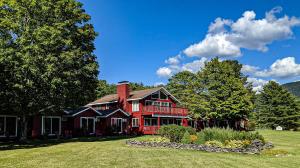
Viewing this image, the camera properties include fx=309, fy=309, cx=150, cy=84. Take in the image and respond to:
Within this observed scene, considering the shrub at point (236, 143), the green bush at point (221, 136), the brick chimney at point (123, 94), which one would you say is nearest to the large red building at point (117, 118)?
the brick chimney at point (123, 94)

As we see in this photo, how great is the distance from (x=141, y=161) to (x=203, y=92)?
3070cm

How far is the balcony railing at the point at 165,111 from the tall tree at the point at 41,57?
49.2ft

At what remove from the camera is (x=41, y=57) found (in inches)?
895

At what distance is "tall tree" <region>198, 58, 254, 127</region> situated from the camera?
4025 cm

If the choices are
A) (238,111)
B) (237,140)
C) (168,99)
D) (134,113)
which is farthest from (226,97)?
(237,140)

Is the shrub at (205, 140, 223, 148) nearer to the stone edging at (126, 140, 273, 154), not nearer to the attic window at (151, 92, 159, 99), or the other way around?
the stone edging at (126, 140, 273, 154)

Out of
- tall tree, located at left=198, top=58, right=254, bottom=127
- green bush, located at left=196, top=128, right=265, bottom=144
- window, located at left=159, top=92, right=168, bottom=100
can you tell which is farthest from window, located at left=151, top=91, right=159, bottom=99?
green bush, located at left=196, top=128, right=265, bottom=144

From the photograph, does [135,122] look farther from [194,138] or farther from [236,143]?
[236,143]

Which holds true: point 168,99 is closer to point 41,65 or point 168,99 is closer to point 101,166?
point 41,65

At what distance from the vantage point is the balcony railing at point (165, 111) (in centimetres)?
4162

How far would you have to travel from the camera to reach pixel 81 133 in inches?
1379

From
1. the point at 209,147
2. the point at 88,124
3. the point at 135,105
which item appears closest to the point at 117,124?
the point at 135,105

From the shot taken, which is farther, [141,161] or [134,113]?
[134,113]

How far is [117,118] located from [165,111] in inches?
281
